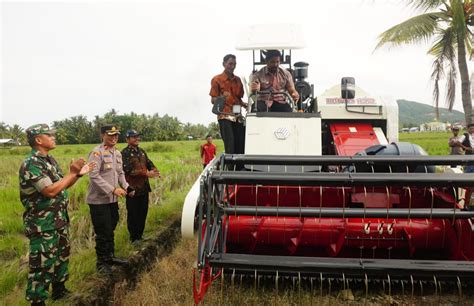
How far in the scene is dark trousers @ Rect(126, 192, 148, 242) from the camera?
189 inches

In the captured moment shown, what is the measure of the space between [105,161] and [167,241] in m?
1.67

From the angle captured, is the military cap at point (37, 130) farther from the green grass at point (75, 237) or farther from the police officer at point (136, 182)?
the police officer at point (136, 182)

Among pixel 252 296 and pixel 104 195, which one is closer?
pixel 252 296

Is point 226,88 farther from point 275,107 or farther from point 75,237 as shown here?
point 75,237

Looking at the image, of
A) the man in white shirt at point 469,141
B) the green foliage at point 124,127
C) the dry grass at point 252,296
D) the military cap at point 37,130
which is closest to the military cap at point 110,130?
the military cap at point 37,130

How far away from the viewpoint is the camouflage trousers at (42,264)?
279 centimetres

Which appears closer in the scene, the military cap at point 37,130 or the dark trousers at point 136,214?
the military cap at point 37,130

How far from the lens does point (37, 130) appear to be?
2949 mm

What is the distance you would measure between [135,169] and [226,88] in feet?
5.53

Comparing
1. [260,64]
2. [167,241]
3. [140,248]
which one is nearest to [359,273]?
[140,248]

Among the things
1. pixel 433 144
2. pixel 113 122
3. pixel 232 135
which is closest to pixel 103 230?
pixel 232 135

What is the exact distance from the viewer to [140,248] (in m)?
4.38

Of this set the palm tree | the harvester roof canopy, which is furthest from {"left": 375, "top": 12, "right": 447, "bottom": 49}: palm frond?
the harvester roof canopy

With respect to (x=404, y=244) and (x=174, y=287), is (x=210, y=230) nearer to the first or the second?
(x=174, y=287)
